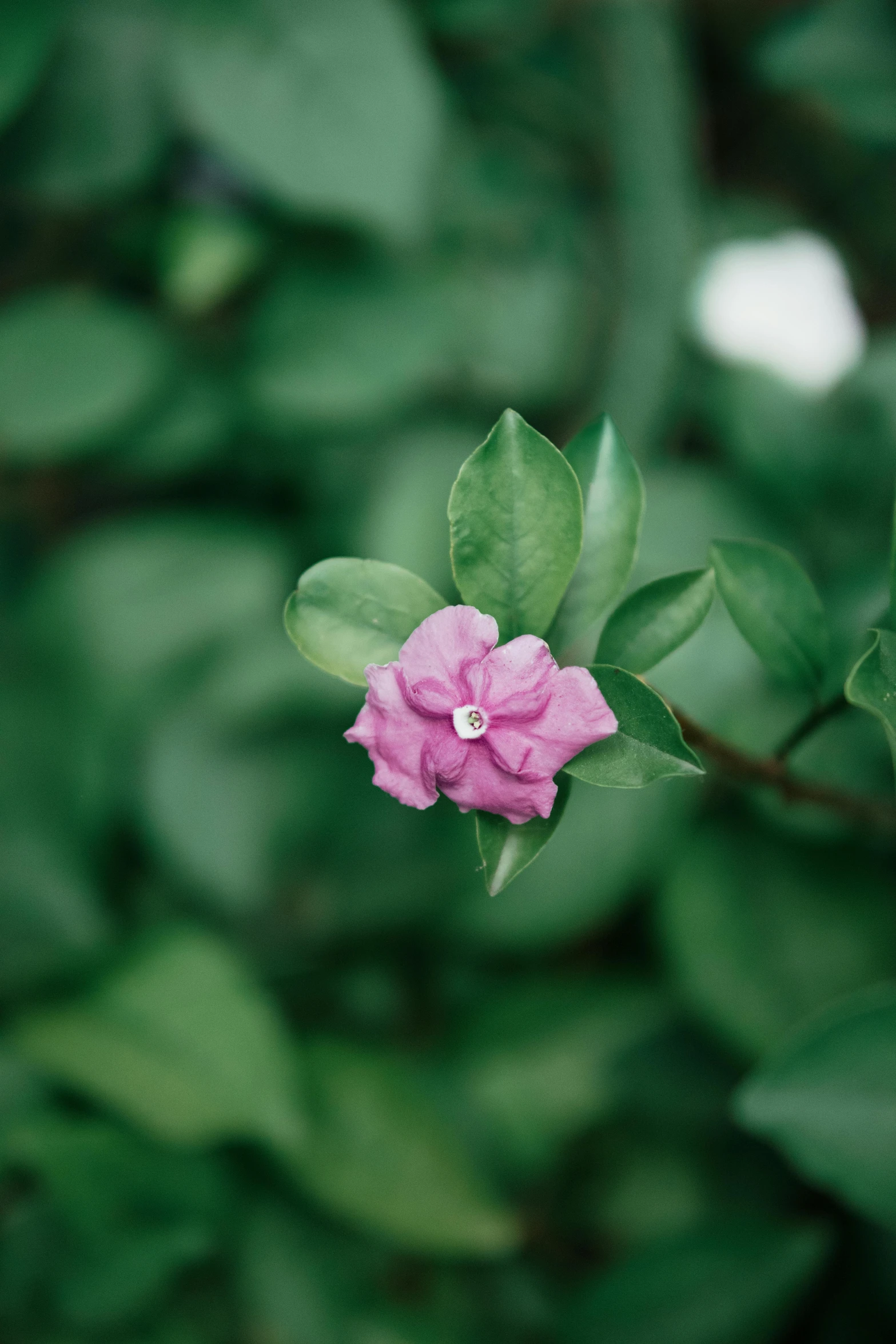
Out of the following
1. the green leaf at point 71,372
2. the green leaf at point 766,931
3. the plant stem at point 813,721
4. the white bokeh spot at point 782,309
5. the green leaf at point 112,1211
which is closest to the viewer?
the plant stem at point 813,721

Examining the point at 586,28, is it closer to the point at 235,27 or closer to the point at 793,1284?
the point at 235,27

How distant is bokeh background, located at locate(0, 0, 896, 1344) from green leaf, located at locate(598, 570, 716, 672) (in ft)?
1.28

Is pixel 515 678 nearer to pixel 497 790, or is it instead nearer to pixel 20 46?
pixel 497 790

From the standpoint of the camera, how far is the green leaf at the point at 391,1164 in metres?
0.86

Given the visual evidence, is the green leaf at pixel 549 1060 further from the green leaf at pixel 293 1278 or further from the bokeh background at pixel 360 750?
the green leaf at pixel 293 1278

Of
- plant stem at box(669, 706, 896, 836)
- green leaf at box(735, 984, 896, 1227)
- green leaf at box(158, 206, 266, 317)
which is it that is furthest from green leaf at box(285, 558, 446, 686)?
green leaf at box(158, 206, 266, 317)

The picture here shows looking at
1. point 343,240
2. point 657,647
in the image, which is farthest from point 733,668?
point 343,240

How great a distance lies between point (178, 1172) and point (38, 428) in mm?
751

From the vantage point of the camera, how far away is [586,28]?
134 centimetres

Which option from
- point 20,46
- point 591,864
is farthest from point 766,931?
point 20,46

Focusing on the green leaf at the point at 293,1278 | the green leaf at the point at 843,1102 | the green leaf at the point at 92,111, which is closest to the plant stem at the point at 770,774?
the green leaf at the point at 843,1102

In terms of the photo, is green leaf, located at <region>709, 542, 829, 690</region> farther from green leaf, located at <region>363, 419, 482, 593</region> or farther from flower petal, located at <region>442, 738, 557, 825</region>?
green leaf, located at <region>363, 419, 482, 593</region>

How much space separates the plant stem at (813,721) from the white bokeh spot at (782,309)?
764 mm

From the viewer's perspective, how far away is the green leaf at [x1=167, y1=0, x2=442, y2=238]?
0.99 m
